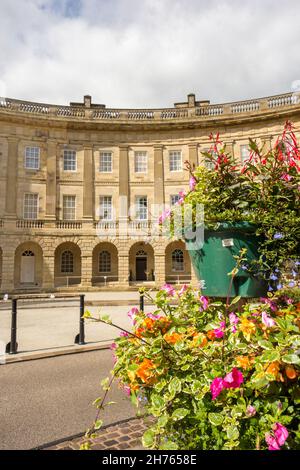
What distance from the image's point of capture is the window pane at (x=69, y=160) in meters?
27.8

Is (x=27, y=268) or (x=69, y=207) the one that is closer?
(x=27, y=268)

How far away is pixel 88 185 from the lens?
2784cm

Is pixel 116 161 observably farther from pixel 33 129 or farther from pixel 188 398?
pixel 188 398

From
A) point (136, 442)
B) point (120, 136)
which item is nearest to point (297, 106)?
point (120, 136)

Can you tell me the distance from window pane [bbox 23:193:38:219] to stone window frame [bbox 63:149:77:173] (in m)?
3.75

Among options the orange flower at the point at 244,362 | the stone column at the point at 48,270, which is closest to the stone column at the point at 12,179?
the stone column at the point at 48,270

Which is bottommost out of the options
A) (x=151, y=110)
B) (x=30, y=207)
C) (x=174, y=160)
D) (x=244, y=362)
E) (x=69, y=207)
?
(x=244, y=362)

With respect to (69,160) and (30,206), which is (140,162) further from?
(30,206)

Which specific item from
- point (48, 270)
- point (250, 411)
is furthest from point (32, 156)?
point (250, 411)

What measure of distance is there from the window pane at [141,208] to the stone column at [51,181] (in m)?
7.01

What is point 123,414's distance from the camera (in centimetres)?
460

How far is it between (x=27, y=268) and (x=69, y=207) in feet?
20.3

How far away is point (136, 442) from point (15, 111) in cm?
2787

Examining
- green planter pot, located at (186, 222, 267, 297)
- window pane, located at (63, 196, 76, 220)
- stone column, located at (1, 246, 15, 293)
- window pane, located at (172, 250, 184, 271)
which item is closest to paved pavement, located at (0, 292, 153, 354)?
green planter pot, located at (186, 222, 267, 297)
